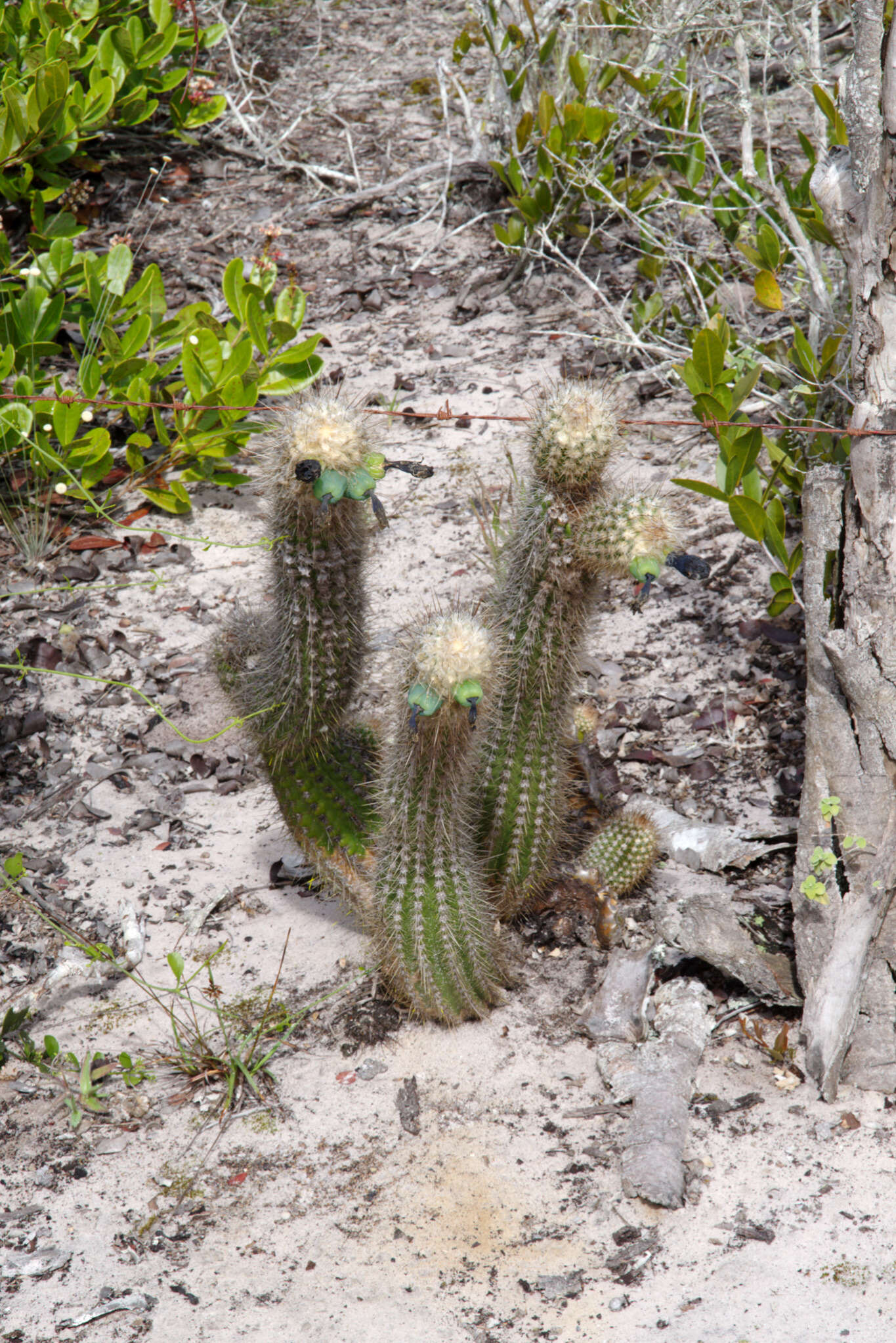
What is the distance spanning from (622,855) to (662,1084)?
2.16 ft

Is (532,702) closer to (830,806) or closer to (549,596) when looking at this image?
(549,596)

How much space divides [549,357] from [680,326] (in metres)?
0.83

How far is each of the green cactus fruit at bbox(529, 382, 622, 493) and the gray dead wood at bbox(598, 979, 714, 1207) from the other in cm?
124

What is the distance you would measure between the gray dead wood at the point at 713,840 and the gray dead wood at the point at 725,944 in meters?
0.27

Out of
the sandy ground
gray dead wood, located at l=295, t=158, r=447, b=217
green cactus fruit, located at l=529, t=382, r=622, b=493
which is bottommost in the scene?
the sandy ground

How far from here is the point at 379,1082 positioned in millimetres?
2436

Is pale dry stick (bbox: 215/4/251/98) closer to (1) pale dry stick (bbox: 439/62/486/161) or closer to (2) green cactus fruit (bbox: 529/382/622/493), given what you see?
(1) pale dry stick (bbox: 439/62/486/161)

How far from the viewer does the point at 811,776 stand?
243 cm

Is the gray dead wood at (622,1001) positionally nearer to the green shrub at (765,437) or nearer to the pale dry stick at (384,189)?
the green shrub at (765,437)

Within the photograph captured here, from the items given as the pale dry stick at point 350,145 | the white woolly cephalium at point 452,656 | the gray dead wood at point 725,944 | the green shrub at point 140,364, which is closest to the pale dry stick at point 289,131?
the pale dry stick at point 350,145

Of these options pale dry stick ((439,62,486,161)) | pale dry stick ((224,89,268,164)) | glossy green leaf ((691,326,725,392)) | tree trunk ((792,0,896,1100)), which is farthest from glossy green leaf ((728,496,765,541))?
pale dry stick ((224,89,268,164))

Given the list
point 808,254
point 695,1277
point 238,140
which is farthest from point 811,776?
point 238,140

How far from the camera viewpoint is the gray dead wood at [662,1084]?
2082 millimetres

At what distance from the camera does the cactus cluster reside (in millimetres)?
2215
